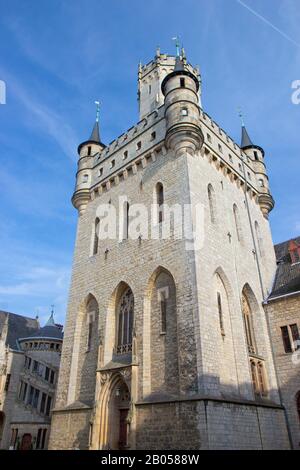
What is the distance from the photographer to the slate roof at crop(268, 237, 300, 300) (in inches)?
757

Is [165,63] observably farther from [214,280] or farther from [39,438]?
[39,438]

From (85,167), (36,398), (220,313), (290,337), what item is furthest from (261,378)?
(36,398)

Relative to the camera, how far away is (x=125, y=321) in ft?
55.9

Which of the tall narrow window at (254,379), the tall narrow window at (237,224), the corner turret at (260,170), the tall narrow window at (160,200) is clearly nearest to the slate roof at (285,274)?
the corner turret at (260,170)

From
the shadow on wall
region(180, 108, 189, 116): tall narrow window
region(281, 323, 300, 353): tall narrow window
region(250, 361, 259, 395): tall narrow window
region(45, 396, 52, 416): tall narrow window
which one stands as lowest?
the shadow on wall

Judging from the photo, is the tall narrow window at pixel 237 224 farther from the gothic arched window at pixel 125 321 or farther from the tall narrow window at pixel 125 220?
the gothic arched window at pixel 125 321

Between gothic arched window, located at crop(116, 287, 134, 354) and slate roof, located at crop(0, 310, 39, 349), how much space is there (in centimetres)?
→ 1641

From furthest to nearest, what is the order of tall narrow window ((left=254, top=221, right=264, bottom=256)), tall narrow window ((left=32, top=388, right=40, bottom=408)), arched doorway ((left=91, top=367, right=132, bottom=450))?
tall narrow window ((left=32, top=388, right=40, bottom=408))
tall narrow window ((left=254, top=221, right=264, bottom=256))
arched doorway ((left=91, top=367, right=132, bottom=450))

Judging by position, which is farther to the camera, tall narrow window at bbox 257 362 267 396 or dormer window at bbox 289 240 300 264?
dormer window at bbox 289 240 300 264

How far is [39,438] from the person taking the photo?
2447cm

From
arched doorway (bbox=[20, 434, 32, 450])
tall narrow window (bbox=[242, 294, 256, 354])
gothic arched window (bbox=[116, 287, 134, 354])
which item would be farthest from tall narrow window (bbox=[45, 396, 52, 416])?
tall narrow window (bbox=[242, 294, 256, 354])

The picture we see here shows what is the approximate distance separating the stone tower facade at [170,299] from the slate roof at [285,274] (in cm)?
64

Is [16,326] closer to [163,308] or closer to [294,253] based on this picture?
[163,308]

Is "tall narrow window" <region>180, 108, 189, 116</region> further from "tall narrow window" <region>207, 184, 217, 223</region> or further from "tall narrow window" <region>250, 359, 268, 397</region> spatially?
"tall narrow window" <region>250, 359, 268, 397</region>
